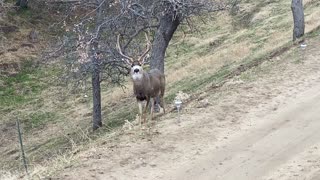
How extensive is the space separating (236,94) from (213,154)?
3.94 meters

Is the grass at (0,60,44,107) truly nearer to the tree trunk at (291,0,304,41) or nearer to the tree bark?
the tree bark

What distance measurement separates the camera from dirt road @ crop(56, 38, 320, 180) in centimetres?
1073

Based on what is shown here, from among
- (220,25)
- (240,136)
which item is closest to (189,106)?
(240,136)

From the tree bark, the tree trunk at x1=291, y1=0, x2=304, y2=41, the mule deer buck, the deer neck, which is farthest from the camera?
the tree bark

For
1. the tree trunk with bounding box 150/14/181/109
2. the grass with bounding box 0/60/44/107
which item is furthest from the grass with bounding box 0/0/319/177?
the tree trunk with bounding box 150/14/181/109

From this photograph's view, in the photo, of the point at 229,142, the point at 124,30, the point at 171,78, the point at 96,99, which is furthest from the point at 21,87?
the point at 229,142

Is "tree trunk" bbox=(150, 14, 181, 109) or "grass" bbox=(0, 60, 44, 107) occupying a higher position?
"tree trunk" bbox=(150, 14, 181, 109)

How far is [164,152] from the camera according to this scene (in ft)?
38.4

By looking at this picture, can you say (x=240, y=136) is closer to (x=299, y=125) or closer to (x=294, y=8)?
(x=299, y=125)

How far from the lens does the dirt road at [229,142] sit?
10.7 metres

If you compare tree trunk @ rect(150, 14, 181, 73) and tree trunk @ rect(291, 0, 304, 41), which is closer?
tree trunk @ rect(150, 14, 181, 73)

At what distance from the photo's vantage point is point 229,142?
475 inches

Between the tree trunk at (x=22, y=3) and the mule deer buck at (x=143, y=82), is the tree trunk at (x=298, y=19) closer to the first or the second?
the mule deer buck at (x=143, y=82)

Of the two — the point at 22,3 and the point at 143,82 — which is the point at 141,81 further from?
the point at 22,3
